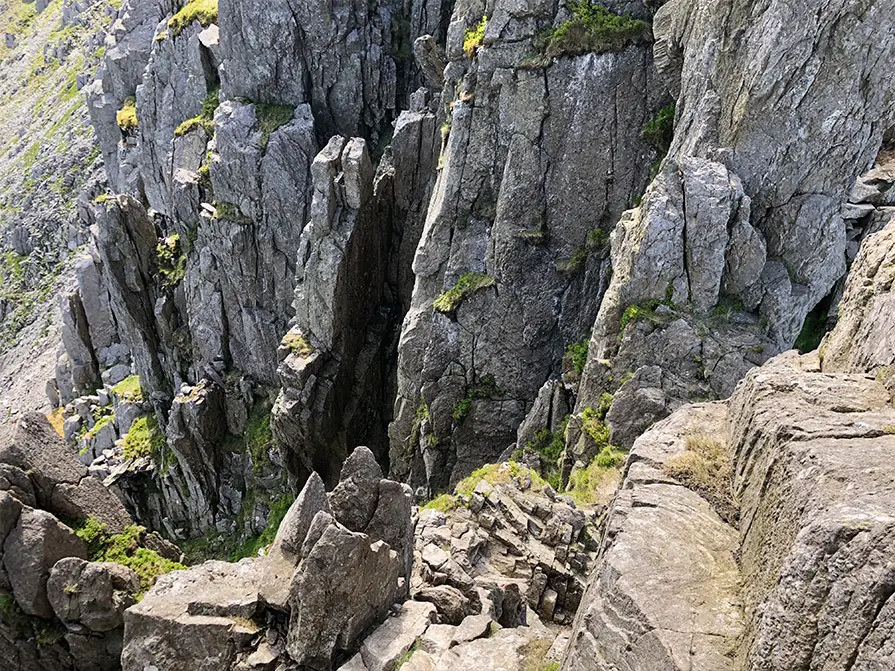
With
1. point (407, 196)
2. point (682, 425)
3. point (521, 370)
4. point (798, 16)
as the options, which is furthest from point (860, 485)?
point (407, 196)

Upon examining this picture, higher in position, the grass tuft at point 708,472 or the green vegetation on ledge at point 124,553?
A: the grass tuft at point 708,472

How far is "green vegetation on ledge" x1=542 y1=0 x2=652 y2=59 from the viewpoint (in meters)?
28.4

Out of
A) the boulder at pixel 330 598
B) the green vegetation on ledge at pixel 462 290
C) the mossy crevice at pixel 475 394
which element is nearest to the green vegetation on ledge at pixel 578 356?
the mossy crevice at pixel 475 394

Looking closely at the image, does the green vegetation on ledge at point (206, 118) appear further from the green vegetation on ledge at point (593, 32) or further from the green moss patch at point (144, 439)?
the green vegetation on ledge at point (593, 32)

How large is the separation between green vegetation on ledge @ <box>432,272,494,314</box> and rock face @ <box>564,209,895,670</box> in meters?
18.8

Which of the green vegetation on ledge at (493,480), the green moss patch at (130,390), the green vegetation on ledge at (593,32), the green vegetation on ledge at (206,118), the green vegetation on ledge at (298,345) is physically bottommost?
the green moss patch at (130,390)

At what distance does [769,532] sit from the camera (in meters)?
9.75

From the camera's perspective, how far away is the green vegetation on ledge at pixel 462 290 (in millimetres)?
32125

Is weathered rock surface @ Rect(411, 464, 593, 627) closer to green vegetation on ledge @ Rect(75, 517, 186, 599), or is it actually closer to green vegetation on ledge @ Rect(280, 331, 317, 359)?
green vegetation on ledge @ Rect(75, 517, 186, 599)

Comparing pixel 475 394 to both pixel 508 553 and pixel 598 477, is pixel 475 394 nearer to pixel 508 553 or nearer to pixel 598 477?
pixel 598 477

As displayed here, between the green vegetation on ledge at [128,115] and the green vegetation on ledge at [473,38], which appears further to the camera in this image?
the green vegetation on ledge at [128,115]

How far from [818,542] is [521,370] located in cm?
2469

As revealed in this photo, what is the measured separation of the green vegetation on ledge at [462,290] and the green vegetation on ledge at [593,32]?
11.7 metres

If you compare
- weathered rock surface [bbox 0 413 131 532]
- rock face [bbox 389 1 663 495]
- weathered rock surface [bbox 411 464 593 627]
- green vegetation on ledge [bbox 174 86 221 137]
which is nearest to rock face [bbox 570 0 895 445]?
weathered rock surface [bbox 411 464 593 627]
